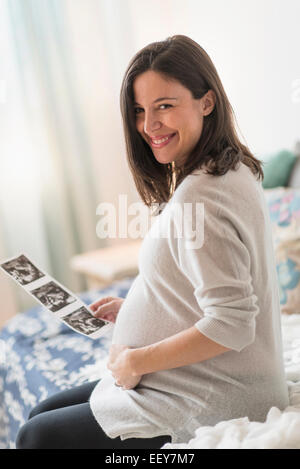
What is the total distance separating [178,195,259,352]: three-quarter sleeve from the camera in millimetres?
800

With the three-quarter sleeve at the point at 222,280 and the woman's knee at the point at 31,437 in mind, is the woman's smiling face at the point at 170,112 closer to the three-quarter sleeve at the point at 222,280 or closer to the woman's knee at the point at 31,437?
the three-quarter sleeve at the point at 222,280

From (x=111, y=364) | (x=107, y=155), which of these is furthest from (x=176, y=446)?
(x=107, y=155)

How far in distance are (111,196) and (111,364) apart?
6.68ft

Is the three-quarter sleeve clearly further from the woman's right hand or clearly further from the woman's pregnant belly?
the woman's right hand

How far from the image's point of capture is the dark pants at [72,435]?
0.90 metres

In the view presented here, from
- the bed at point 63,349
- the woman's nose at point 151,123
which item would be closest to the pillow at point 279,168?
the bed at point 63,349

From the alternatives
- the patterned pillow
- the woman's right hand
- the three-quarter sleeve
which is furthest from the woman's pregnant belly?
the patterned pillow

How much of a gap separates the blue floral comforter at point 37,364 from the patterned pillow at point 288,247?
61 cm

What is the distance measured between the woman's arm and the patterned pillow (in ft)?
2.25

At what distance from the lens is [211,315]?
2.65 ft

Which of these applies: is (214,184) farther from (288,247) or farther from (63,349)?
(63,349)

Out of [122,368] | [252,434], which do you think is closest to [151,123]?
[122,368]

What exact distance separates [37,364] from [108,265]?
948mm
